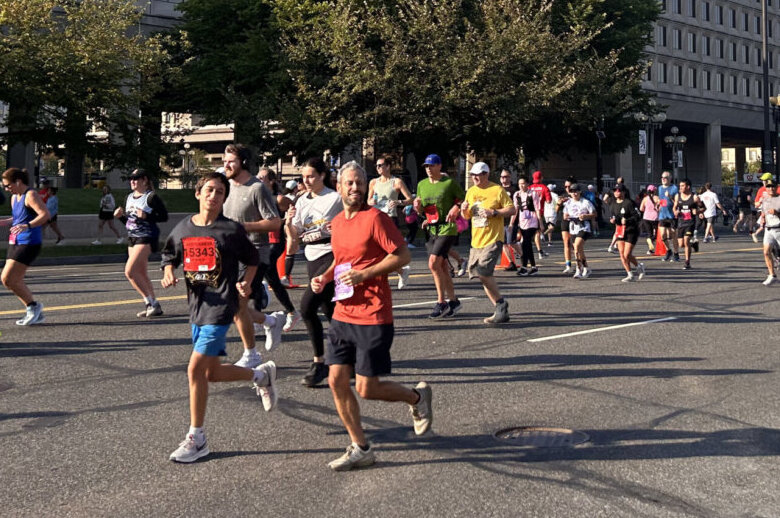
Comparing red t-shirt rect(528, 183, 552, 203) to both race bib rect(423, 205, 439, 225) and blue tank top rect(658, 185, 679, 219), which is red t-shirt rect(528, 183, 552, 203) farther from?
race bib rect(423, 205, 439, 225)

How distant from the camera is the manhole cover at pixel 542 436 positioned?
223 inches

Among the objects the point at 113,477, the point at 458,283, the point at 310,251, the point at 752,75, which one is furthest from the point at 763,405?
the point at 752,75

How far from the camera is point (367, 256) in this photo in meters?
5.31

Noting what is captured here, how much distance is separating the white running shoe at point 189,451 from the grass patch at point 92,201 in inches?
940

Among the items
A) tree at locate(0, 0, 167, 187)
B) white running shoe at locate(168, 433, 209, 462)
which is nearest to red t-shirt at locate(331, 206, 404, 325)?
white running shoe at locate(168, 433, 209, 462)

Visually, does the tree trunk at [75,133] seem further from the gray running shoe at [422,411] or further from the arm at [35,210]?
the gray running shoe at [422,411]

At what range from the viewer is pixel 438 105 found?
108 feet

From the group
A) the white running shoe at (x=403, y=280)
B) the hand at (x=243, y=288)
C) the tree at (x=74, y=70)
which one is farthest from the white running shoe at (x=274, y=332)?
the tree at (x=74, y=70)

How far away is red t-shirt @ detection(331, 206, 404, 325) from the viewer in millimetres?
5199

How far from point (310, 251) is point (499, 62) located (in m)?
25.8

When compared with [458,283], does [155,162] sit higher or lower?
higher

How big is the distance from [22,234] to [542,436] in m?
6.90

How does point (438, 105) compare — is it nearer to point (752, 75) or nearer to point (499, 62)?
point (499, 62)

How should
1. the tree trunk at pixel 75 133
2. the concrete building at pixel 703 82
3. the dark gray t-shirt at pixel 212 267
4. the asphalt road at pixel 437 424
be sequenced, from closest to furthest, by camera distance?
1. the asphalt road at pixel 437 424
2. the dark gray t-shirt at pixel 212 267
3. the tree trunk at pixel 75 133
4. the concrete building at pixel 703 82
